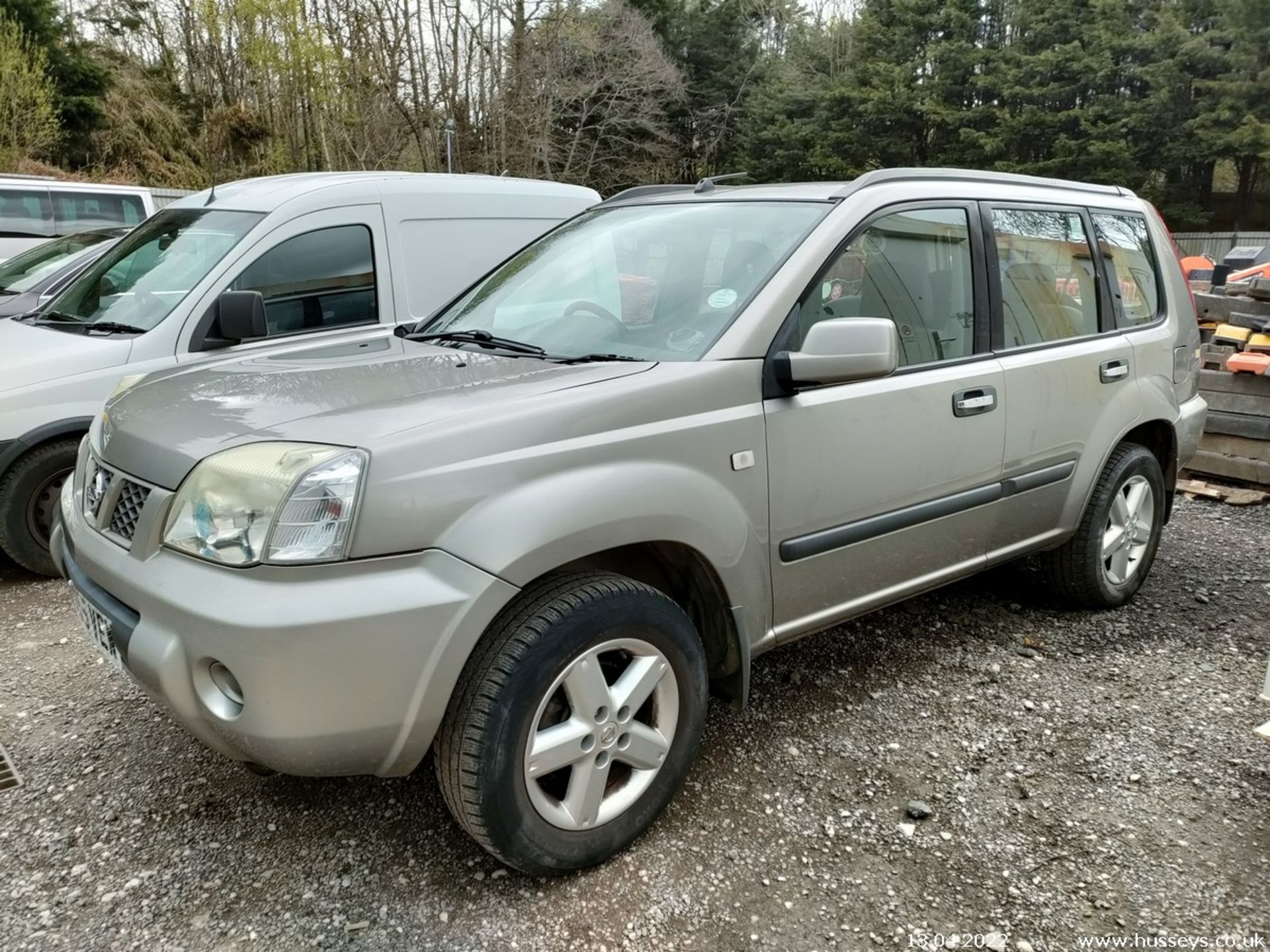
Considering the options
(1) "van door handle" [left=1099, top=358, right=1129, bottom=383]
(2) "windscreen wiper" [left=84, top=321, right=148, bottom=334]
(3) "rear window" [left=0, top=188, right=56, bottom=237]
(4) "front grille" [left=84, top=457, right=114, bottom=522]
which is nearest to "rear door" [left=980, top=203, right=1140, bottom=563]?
(1) "van door handle" [left=1099, top=358, right=1129, bottom=383]

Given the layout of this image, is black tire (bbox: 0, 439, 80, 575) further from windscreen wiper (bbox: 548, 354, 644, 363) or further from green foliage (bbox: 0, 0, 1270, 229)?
green foliage (bbox: 0, 0, 1270, 229)

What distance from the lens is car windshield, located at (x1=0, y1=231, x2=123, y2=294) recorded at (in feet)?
24.3

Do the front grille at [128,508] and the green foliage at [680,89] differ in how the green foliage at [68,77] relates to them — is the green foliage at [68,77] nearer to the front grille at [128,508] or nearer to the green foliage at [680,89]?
the green foliage at [680,89]

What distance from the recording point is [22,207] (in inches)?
425

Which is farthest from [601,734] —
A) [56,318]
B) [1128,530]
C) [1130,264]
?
[56,318]

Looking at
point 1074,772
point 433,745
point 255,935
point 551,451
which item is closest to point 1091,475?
point 1074,772

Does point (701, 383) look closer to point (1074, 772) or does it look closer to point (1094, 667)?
point (1074, 772)

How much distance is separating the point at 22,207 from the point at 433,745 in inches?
444

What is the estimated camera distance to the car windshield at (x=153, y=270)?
455 centimetres

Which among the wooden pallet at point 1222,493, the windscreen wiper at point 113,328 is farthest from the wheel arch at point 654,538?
the wooden pallet at point 1222,493

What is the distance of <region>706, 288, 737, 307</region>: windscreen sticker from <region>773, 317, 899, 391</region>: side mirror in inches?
10.6

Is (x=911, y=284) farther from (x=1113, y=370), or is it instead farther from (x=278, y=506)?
(x=278, y=506)

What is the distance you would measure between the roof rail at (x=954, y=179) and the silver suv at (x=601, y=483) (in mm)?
20

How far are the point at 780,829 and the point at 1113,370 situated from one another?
7.43 feet
